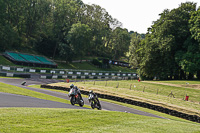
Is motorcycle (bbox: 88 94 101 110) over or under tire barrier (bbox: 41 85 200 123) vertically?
over

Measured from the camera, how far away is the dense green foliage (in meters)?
51.6

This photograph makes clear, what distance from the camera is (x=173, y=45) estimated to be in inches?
2098

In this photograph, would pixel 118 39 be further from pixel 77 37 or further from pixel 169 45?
pixel 169 45

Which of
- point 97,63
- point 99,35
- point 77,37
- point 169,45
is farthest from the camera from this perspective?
point 99,35

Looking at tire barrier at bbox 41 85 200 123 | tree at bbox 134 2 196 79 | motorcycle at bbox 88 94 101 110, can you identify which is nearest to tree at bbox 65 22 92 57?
tree at bbox 134 2 196 79

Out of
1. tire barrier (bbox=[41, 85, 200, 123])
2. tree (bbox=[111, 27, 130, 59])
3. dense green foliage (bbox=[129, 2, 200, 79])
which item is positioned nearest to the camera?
tire barrier (bbox=[41, 85, 200, 123])

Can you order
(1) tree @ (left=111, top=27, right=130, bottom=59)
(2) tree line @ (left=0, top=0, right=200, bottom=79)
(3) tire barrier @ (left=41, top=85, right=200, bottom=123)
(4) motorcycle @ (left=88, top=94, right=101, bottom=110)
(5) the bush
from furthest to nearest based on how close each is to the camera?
(1) tree @ (left=111, top=27, right=130, bottom=59)
(5) the bush
(2) tree line @ (left=0, top=0, right=200, bottom=79)
(3) tire barrier @ (left=41, top=85, right=200, bottom=123)
(4) motorcycle @ (left=88, top=94, right=101, bottom=110)

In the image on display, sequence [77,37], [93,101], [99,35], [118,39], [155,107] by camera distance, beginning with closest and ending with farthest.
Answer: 1. [93,101]
2. [155,107]
3. [77,37]
4. [99,35]
5. [118,39]

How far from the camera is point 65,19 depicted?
8494cm

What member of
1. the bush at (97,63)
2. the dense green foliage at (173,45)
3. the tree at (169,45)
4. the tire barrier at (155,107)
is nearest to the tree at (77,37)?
the bush at (97,63)

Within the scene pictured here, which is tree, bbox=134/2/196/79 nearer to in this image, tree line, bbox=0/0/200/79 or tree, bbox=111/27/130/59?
tree line, bbox=0/0/200/79

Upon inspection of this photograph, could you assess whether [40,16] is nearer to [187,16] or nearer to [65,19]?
[65,19]

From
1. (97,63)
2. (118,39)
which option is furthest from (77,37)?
(118,39)

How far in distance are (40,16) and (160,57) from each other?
4706cm
